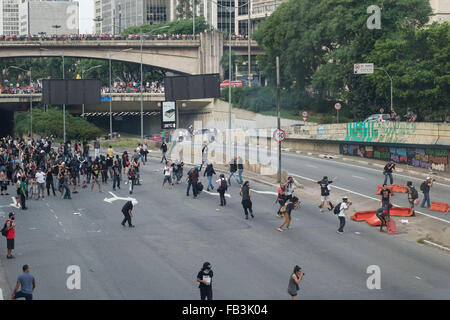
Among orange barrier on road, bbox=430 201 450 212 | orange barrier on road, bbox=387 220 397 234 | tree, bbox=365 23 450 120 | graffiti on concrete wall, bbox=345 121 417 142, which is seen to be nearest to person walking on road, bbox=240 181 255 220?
orange barrier on road, bbox=387 220 397 234

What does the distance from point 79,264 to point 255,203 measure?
13.2m

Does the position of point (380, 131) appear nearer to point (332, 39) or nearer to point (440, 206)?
point (440, 206)

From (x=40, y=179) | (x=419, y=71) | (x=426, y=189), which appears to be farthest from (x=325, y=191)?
(x=419, y=71)

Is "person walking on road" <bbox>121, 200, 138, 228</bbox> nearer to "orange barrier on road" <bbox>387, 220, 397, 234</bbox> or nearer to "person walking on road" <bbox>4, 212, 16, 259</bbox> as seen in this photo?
"person walking on road" <bbox>4, 212, 16, 259</bbox>

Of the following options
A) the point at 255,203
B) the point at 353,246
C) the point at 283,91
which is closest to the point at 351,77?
the point at 283,91

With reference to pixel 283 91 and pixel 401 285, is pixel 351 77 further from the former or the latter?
pixel 401 285

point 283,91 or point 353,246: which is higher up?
point 283,91

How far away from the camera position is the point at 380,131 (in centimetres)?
5006

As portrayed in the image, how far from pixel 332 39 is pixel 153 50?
32980 mm

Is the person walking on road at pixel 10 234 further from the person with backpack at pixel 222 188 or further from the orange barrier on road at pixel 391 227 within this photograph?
the orange barrier on road at pixel 391 227

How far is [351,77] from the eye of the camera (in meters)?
71.9

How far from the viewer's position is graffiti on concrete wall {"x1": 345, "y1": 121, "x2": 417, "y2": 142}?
47.3 metres

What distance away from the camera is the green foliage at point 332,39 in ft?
229

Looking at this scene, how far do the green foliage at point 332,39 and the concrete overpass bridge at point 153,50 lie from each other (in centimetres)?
1156
